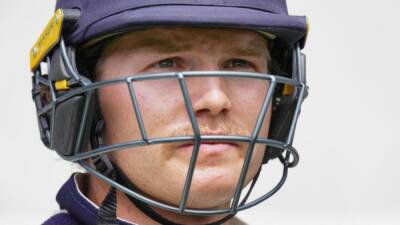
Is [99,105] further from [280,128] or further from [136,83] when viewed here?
[280,128]

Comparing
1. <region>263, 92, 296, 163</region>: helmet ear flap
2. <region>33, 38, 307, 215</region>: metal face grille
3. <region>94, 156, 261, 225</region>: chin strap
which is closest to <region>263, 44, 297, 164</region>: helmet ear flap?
<region>263, 92, 296, 163</region>: helmet ear flap

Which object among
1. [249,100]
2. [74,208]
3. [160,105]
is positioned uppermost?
[249,100]

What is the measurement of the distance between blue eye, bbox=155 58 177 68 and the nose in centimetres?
9

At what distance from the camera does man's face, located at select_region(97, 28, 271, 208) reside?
1.54 m

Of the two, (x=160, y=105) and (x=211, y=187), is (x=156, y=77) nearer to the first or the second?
(x=160, y=105)

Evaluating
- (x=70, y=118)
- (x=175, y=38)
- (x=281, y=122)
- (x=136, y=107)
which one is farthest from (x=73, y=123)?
(x=281, y=122)

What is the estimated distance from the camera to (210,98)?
1517 mm

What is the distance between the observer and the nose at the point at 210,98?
1520 millimetres

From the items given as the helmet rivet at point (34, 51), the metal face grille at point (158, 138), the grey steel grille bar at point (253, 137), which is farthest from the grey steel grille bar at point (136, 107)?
the helmet rivet at point (34, 51)

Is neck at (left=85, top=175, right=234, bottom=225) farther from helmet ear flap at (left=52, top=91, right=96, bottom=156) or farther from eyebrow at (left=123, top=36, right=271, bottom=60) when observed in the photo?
eyebrow at (left=123, top=36, right=271, bottom=60)

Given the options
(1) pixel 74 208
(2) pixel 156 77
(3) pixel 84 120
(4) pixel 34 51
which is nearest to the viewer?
(2) pixel 156 77

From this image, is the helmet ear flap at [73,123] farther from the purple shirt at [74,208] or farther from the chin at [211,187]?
the chin at [211,187]

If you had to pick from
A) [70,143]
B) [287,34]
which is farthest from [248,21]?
[70,143]

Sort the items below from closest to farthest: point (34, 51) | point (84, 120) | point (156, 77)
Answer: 1. point (156, 77)
2. point (84, 120)
3. point (34, 51)
